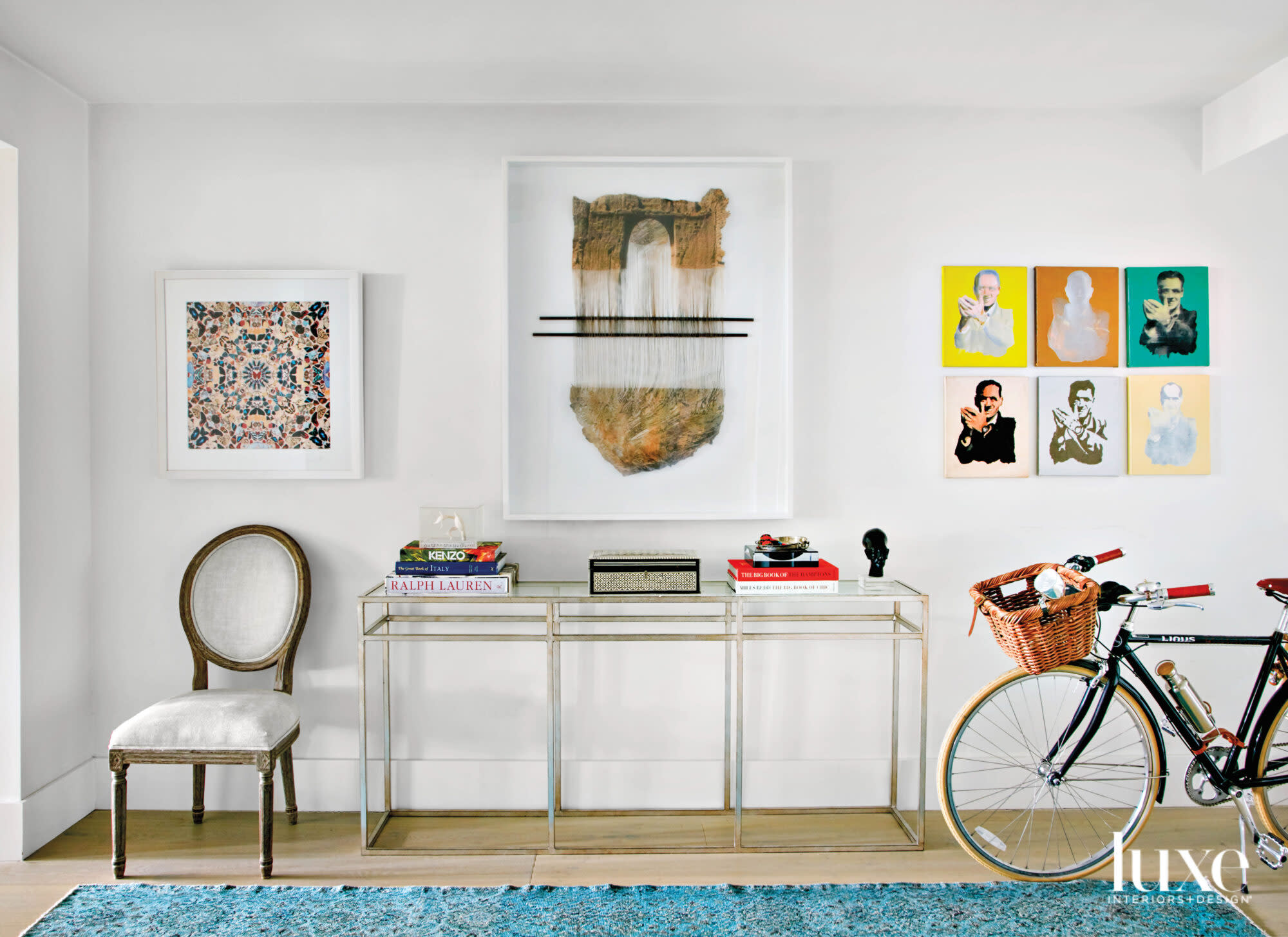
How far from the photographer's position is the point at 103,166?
2.84 metres

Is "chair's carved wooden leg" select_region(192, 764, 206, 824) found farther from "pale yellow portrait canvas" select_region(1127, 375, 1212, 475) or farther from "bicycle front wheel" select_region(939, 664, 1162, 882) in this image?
"pale yellow portrait canvas" select_region(1127, 375, 1212, 475)

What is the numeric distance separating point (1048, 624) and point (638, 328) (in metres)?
1.59

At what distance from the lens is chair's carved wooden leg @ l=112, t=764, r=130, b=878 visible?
93.9 inches

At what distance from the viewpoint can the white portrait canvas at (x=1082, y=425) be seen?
286 centimetres

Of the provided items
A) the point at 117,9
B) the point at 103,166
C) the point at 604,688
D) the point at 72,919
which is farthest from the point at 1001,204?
the point at 72,919

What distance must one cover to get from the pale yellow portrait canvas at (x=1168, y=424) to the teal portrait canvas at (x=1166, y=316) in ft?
0.24

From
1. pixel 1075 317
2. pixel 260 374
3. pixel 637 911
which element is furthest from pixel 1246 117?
pixel 260 374

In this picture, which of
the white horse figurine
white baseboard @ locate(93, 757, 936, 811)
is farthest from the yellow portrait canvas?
the white horse figurine

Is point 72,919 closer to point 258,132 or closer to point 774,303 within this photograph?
point 258,132

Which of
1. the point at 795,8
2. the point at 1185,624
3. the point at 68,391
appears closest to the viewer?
the point at 795,8

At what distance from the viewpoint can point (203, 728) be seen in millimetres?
2420

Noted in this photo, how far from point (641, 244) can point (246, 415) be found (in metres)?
1.51

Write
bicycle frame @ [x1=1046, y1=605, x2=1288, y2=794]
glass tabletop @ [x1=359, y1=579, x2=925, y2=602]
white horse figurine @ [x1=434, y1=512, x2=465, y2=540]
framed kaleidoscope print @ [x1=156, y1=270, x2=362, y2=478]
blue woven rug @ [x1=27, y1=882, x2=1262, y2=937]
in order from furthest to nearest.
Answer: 1. framed kaleidoscope print @ [x1=156, y1=270, x2=362, y2=478]
2. white horse figurine @ [x1=434, y1=512, x2=465, y2=540]
3. glass tabletop @ [x1=359, y1=579, x2=925, y2=602]
4. bicycle frame @ [x1=1046, y1=605, x2=1288, y2=794]
5. blue woven rug @ [x1=27, y1=882, x2=1262, y2=937]

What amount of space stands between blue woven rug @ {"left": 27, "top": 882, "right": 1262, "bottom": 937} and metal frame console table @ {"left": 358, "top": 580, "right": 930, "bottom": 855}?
0.24m
